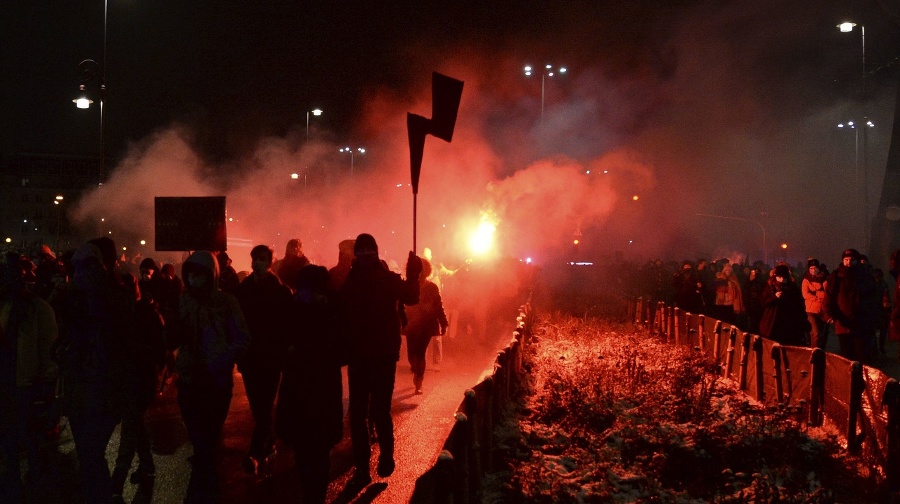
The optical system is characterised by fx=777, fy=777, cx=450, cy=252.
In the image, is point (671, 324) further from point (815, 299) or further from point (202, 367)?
point (202, 367)

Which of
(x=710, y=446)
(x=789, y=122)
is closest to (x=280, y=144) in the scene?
(x=789, y=122)

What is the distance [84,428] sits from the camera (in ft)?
15.6

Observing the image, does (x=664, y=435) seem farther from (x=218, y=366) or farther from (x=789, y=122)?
(x=789, y=122)

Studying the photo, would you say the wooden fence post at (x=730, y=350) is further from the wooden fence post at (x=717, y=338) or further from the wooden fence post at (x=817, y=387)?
the wooden fence post at (x=817, y=387)

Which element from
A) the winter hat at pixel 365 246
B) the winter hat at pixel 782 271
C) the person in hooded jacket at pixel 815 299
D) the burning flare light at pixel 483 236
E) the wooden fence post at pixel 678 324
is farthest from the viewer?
the burning flare light at pixel 483 236

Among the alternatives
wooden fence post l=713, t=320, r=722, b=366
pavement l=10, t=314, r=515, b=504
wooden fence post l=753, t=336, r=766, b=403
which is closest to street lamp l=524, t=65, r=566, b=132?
wooden fence post l=713, t=320, r=722, b=366

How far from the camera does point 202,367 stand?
4781mm

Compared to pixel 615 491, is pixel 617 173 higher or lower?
higher

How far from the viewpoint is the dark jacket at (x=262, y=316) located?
6094mm

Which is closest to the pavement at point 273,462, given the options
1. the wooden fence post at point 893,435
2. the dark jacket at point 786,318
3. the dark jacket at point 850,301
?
the wooden fence post at point 893,435

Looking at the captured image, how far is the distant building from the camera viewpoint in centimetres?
8312

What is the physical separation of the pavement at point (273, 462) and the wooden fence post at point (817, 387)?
363 centimetres

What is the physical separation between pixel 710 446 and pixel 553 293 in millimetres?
21220

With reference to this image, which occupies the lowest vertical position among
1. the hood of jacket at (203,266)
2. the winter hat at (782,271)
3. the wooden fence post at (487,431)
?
the wooden fence post at (487,431)
